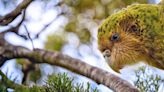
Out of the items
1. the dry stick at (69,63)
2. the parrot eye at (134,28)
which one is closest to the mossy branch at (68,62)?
the dry stick at (69,63)

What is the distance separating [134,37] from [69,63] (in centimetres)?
21

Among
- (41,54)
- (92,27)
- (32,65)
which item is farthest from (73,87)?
(92,27)

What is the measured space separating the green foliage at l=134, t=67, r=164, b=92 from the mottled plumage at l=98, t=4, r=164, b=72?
53 mm

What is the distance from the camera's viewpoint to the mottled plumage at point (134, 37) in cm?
79

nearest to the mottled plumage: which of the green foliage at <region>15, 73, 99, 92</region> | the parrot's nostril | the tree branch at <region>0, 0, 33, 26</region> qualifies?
the parrot's nostril

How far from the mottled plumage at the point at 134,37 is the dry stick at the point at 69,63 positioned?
0.05 m

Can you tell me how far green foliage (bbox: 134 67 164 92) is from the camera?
33.8 inches

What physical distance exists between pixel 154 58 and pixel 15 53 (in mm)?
469

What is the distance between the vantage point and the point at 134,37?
815 millimetres

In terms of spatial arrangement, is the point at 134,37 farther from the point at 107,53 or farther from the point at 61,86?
the point at 61,86

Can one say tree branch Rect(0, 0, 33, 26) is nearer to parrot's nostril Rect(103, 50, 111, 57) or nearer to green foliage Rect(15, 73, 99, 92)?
parrot's nostril Rect(103, 50, 111, 57)

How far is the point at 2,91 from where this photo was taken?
0.62 metres

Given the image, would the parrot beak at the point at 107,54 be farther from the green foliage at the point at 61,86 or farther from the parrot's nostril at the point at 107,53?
the green foliage at the point at 61,86

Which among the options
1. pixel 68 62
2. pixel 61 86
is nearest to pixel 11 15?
pixel 68 62
